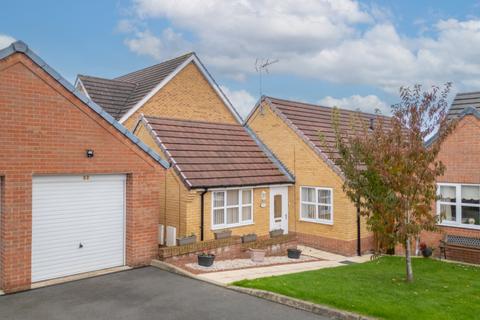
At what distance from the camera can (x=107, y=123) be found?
38.9 ft

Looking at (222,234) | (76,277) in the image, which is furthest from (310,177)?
(76,277)

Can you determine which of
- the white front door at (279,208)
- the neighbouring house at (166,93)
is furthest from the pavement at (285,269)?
the neighbouring house at (166,93)

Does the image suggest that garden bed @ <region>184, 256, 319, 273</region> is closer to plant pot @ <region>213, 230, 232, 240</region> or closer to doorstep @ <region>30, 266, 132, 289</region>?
plant pot @ <region>213, 230, 232, 240</region>

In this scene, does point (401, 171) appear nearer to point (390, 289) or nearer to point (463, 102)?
point (390, 289)

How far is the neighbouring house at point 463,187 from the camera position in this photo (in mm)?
14777

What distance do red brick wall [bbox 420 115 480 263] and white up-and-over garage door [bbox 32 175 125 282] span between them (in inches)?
451

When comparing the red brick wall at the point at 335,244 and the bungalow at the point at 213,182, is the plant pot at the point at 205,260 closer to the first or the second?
the bungalow at the point at 213,182

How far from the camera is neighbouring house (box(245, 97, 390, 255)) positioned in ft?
54.2

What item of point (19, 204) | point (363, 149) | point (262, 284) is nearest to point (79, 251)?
point (19, 204)

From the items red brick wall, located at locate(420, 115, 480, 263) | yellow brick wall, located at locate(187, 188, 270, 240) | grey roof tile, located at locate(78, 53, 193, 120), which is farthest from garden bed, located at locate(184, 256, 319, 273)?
grey roof tile, located at locate(78, 53, 193, 120)

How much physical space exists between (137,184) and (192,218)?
311 centimetres

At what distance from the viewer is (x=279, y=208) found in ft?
59.8

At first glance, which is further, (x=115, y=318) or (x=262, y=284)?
(x=262, y=284)

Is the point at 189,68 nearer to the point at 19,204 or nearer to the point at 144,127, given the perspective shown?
the point at 144,127
